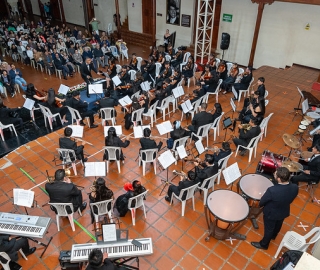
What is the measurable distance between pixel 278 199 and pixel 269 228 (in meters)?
0.73

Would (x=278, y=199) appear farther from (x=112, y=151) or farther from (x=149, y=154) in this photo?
(x=112, y=151)

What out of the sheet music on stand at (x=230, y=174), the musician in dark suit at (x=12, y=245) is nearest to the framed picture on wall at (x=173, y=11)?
the sheet music on stand at (x=230, y=174)

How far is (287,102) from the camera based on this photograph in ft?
34.0

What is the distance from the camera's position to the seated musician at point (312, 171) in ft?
19.6

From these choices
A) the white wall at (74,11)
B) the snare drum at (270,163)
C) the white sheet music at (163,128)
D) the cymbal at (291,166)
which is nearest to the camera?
the cymbal at (291,166)

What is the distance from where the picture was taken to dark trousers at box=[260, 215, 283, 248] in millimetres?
4742

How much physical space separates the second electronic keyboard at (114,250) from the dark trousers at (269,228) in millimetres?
2072

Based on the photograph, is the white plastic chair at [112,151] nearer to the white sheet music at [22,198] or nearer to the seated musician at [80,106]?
the white sheet music at [22,198]

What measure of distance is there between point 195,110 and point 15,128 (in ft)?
19.6

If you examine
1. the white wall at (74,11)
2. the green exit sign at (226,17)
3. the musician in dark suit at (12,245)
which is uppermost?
the green exit sign at (226,17)

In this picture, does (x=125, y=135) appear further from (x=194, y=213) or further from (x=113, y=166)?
(x=194, y=213)

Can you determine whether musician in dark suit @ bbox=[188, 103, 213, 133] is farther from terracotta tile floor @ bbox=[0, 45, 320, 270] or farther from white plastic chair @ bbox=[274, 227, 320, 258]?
white plastic chair @ bbox=[274, 227, 320, 258]

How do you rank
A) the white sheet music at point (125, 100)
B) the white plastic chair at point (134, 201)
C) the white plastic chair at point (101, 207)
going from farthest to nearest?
the white sheet music at point (125, 100)
the white plastic chair at point (134, 201)
the white plastic chair at point (101, 207)

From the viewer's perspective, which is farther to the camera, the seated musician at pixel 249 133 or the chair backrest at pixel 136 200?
the seated musician at pixel 249 133
